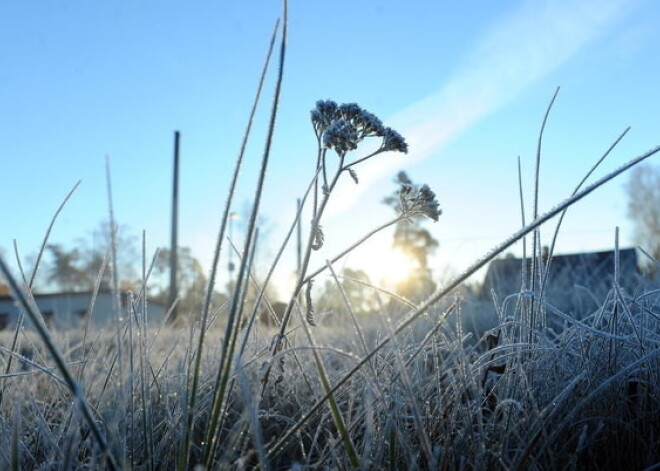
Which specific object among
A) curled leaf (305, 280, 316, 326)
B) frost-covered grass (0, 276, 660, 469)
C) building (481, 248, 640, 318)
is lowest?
frost-covered grass (0, 276, 660, 469)

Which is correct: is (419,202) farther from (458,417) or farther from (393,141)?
(458,417)

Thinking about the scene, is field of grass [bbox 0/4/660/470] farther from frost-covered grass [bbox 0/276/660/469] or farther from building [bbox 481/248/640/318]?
building [bbox 481/248/640/318]

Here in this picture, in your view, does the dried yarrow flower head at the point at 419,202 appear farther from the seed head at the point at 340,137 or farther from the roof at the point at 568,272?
the roof at the point at 568,272

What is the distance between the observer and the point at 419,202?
1407mm

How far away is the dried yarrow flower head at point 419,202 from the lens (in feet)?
4.57

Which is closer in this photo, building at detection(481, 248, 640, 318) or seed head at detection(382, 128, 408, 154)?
seed head at detection(382, 128, 408, 154)

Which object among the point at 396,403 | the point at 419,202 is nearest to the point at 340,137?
the point at 419,202

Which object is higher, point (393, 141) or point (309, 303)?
point (393, 141)

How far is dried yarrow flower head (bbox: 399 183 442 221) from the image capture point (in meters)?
1.39

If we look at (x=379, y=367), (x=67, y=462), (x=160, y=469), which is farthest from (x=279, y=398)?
(x=67, y=462)

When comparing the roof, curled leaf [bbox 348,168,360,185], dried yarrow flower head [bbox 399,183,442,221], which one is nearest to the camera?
curled leaf [bbox 348,168,360,185]

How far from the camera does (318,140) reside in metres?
1.30

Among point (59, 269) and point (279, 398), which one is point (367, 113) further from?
point (59, 269)

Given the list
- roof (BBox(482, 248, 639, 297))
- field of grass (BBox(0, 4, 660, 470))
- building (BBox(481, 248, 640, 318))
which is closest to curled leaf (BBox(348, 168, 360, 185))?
field of grass (BBox(0, 4, 660, 470))
